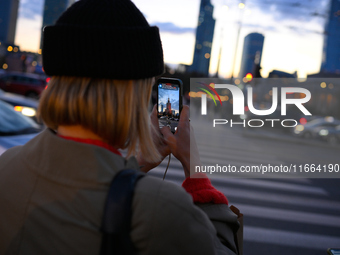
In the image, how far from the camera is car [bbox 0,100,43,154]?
4.10 m

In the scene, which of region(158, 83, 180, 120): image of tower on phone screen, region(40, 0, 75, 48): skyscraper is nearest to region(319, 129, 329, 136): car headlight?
region(158, 83, 180, 120): image of tower on phone screen

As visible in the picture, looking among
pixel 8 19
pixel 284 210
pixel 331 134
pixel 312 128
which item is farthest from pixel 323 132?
pixel 8 19

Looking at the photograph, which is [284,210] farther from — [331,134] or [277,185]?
[331,134]

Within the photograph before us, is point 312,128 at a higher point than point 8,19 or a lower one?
lower

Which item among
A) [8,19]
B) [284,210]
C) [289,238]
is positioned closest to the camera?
[289,238]

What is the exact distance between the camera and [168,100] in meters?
1.65

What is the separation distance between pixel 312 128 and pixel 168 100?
813 inches

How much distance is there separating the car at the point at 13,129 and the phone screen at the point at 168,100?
2859mm

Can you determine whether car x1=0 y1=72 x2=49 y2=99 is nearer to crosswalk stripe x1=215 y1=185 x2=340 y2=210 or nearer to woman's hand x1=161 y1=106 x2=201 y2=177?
crosswalk stripe x1=215 y1=185 x2=340 y2=210

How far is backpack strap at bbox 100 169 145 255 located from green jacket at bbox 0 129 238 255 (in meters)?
0.02

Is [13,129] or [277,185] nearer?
[13,129]

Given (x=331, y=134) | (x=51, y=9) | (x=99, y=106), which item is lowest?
(x=331, y=134)

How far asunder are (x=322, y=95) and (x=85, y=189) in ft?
179

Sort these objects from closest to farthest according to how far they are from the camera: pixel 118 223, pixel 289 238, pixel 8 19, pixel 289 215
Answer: pixel 118 223 → pixel 289 238 → pixel 289 215 → pixel 8 19
